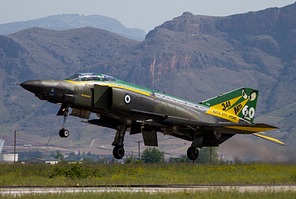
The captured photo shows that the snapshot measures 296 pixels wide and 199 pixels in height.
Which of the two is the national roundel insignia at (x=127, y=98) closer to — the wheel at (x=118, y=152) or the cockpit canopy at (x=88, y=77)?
the cockpit canopy at (x=88, y=77)

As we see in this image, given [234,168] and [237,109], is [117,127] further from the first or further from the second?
[234,168]

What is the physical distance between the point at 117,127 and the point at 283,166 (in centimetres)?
1075

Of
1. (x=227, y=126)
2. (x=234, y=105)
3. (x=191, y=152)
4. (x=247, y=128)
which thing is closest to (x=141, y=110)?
(x=191, y=152)

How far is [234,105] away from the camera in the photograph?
52812mm

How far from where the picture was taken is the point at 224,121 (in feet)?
169

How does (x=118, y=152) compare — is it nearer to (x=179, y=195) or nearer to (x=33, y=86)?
(x=33, y=86)

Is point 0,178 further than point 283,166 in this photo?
Yes

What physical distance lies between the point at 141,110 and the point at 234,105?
9.97 m

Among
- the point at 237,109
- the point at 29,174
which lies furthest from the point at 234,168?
the point at 29,174

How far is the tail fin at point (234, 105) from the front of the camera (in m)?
51.7

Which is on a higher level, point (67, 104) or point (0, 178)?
point (67, 104)

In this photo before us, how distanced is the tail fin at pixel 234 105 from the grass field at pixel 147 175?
11.8 feet

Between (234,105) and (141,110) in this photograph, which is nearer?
(141,110)

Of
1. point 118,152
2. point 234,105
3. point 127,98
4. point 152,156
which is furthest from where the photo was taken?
point 152,156
